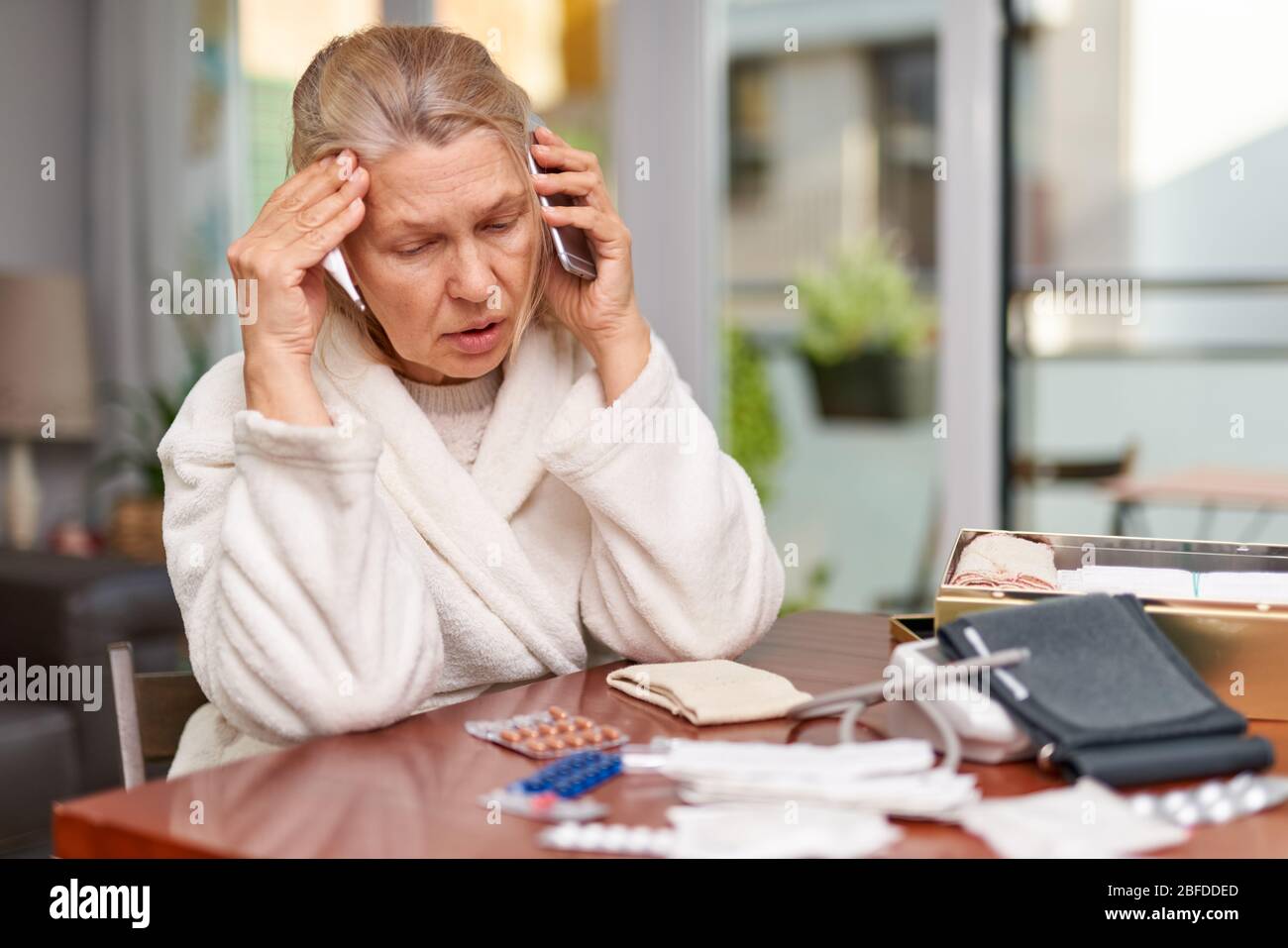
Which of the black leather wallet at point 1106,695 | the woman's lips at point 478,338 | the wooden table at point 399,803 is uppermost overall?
the woman's lips at point 478,338

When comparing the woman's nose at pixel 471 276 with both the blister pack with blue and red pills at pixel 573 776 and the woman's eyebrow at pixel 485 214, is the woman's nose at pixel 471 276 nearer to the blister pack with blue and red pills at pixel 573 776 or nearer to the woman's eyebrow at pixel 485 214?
the woman's eyebrow at pixel 485 214

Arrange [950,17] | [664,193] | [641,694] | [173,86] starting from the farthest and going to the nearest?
[173,86] < [664,193] < [950,17] < [641,694]

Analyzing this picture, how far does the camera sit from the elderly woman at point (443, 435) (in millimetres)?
1172

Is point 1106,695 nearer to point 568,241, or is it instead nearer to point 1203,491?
point 568,241

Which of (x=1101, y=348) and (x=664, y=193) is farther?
(x=664, y=193)

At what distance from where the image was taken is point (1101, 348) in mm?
3410

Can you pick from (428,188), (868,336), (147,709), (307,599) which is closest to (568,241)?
(428,188)

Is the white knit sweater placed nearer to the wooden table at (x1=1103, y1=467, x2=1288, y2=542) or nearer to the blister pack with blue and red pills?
the blister pack with blue and red pills

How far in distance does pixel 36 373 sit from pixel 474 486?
2.95m

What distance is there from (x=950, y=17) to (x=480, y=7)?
1474 mm

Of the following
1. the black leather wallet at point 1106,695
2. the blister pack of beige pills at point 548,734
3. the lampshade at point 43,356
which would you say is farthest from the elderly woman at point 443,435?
the lampshade at point 43,356

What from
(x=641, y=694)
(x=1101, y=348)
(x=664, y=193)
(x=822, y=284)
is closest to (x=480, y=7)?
(x=664, y=193)

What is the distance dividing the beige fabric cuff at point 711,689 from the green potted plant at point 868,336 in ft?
8.52
